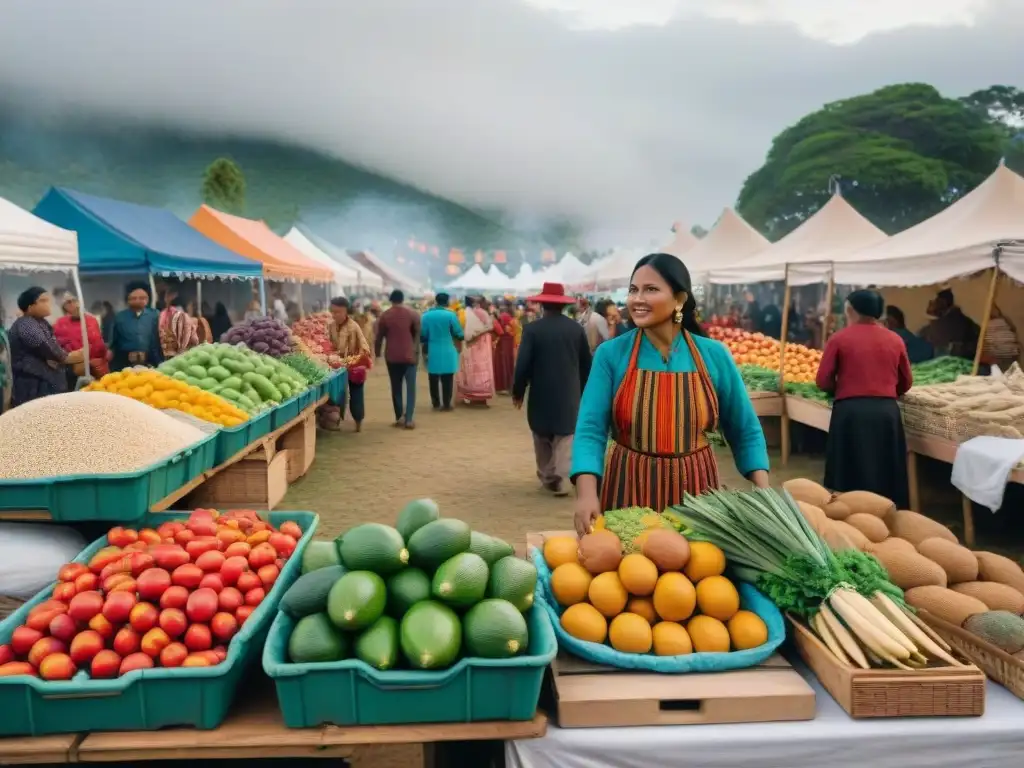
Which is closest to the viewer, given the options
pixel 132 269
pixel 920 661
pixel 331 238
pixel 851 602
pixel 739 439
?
pixel 920 661

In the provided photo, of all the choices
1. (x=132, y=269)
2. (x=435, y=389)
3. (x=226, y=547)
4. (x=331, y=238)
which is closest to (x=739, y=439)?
(x=226, y=547)

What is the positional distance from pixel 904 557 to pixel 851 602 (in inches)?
26.1

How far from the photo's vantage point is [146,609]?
2121mm

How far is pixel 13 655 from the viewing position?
6.85 feet

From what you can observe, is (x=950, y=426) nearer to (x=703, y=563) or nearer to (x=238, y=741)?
(x=703, y=563)

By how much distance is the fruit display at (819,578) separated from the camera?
6.25 feet

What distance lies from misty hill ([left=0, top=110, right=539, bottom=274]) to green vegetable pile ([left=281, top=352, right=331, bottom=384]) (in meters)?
125

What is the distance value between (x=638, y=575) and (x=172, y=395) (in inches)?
166

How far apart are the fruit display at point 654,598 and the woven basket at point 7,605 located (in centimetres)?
210

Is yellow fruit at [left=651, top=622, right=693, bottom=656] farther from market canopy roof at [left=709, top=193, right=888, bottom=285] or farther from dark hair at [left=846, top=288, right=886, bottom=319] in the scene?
market canopy roof at [left=709, top=193, right=888, bottom=285]

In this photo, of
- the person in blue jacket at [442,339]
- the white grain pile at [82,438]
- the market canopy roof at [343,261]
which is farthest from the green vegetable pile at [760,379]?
the market canopy roof at [343,261]

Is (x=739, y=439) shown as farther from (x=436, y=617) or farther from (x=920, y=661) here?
(x=436, y=617)

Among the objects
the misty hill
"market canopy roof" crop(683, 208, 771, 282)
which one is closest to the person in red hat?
"market canopy roof" crop(683, 208, 771, 282)

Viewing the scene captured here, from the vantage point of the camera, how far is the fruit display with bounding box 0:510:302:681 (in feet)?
6.55
